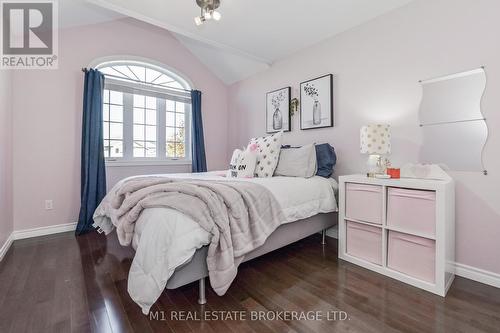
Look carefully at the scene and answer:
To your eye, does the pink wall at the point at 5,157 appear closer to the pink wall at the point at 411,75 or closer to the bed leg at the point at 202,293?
the bed leg at the point at 202,293

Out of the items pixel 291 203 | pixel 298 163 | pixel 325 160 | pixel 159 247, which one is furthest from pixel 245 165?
pixel 159 247

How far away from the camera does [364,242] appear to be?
1955 millimetres

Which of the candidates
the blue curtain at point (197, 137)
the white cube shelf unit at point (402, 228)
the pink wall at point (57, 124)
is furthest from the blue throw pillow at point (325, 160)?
the pink wall at point (57, 124)

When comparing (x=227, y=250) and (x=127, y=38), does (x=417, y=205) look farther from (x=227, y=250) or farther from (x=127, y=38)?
(x=127, y=38)

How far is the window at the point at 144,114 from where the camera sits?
3.24 metres

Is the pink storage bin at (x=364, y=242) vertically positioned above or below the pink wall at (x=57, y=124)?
below

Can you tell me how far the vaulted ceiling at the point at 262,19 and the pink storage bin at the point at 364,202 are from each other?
1706 millimetres

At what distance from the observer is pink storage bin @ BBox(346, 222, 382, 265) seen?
6.12 ft

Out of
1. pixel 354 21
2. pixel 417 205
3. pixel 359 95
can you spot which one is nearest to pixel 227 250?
Answer: pixel 417 205

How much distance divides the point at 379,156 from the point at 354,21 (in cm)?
146

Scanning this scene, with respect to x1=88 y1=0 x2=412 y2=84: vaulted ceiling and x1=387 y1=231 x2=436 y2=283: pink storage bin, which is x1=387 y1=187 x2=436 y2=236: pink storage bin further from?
x1=88 y1=0 x2=412 y2=84: vaulted ceiling

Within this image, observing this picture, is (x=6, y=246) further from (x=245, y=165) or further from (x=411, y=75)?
(x=411, y=75)

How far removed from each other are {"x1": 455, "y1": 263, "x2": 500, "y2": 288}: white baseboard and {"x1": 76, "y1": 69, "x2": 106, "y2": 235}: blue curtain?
366 cm

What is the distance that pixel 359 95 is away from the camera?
2.48 metres
